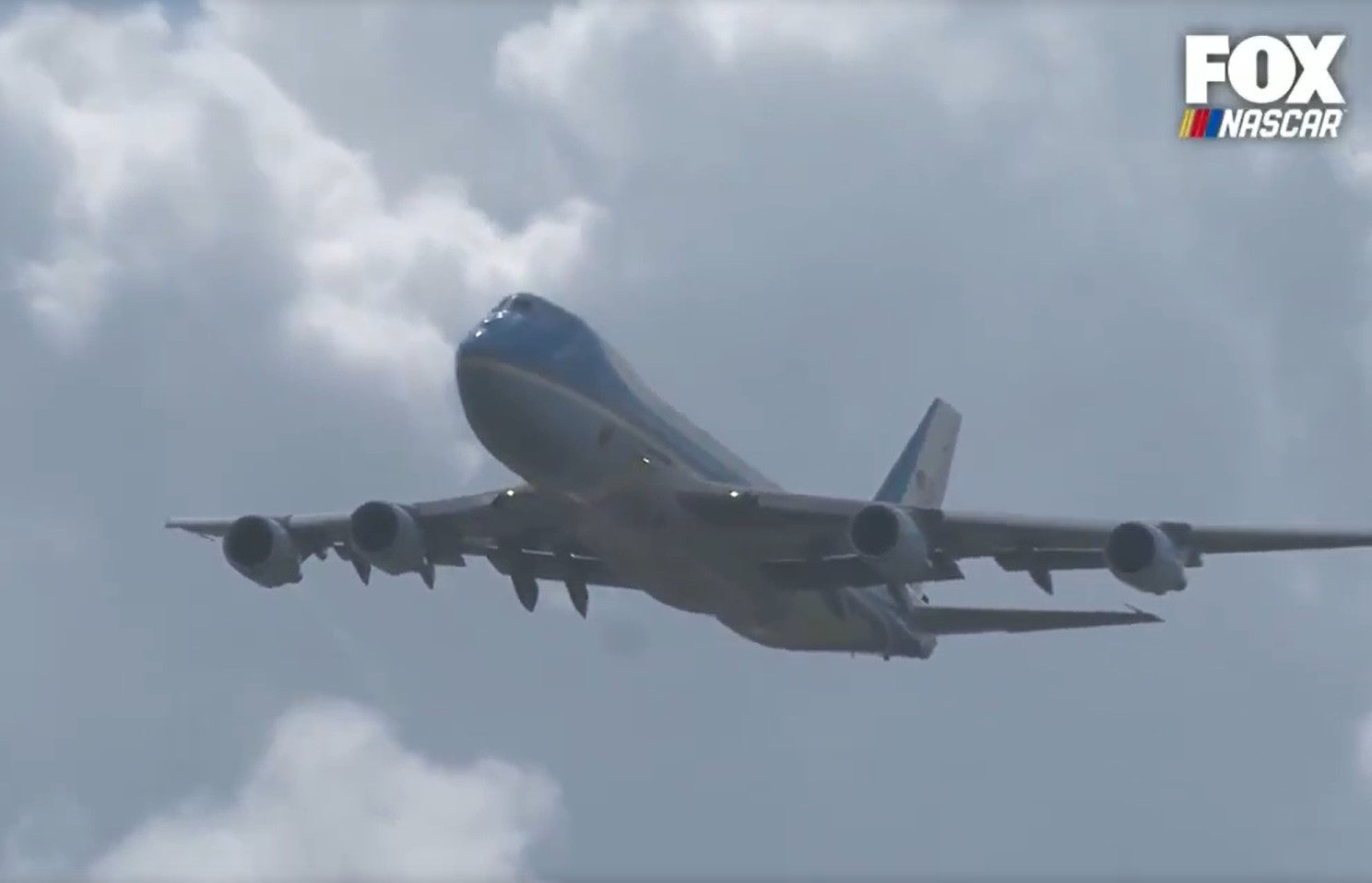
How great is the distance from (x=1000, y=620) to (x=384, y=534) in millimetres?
16219

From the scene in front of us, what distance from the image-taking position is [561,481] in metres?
60.8

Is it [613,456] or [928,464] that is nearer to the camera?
[613,456]

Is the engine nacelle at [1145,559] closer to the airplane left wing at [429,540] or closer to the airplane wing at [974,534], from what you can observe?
the airplane wing at [974,534]

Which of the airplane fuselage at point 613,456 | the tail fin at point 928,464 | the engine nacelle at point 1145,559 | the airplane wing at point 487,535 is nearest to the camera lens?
the airplane fuselage at point 613,456

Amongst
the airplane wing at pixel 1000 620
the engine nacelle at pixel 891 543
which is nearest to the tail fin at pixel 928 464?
the airplane wing at pixel 1000 620

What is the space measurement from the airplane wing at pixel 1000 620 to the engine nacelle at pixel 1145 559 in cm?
297

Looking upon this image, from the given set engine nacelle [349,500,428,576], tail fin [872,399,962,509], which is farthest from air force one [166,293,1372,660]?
tail fin [872,399,962,509]

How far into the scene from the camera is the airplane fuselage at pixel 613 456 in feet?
195

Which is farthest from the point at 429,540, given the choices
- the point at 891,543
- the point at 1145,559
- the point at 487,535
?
the point at 1145,559

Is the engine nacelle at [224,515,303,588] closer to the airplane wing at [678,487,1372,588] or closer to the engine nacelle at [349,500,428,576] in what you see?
the engine nacelle at [349,500,428,576]

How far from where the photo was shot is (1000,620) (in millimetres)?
69062

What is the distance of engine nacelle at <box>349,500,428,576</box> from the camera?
66.0m

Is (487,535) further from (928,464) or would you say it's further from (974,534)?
(928,464)

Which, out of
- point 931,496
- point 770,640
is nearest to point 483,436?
point 770,640
